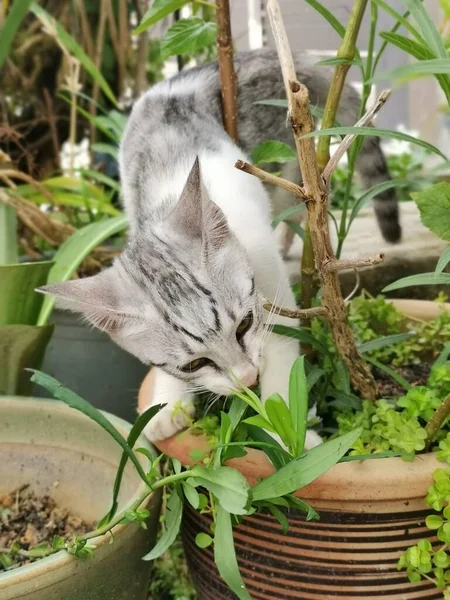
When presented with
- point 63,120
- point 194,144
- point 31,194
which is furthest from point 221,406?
point 63,120

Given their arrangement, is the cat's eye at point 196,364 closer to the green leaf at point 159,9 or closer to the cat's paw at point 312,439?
the cat's paw at point 312,439

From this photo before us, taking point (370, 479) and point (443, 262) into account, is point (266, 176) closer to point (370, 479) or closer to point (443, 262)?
point (443, 262)

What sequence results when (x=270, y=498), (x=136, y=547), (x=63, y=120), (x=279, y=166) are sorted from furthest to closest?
(x=63, y=120), (x=279, y=166), (x=136, y=547), (x=270, y=498)

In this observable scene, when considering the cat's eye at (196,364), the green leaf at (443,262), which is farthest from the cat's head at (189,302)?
the green leaf at (443,262)

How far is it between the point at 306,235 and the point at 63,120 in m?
1.62

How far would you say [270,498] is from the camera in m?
0.63

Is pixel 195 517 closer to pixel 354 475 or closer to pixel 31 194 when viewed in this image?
pixel 354 475

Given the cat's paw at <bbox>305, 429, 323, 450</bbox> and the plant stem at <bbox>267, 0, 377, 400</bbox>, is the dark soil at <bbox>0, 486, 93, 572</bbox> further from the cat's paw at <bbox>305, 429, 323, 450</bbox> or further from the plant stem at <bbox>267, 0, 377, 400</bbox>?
the plant stem at <bbox>267, 0, 377, 400</bbox>

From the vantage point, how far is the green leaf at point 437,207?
2.13 feet

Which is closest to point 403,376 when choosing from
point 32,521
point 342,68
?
point 342,68

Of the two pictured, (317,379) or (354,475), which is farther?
(317,379)

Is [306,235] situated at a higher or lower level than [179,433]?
higher

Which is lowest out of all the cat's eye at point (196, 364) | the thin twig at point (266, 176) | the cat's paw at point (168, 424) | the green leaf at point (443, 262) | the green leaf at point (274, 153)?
the cat's paw at point (168, 424)

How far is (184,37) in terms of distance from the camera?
0.95 meters
